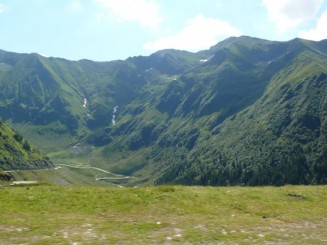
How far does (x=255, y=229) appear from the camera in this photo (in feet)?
74.5

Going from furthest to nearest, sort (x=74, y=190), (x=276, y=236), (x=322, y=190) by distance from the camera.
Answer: (x=322, y=190), (x=74, y=190), (x=276, y=236)

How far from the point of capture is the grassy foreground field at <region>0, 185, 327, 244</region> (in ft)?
67.0

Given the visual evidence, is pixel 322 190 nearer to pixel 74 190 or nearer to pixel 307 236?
pixel 307 236

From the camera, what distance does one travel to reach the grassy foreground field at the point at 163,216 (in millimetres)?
20422

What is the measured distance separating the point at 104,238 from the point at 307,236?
444 inches

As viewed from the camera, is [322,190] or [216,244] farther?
[322,190]

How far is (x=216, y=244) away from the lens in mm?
19359

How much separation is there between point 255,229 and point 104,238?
353 inches

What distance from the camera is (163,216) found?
25.7 metres

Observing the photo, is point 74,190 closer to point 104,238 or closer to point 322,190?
point 104,238

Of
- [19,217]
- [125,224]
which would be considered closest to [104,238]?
[125,224]

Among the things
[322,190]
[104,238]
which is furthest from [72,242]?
[322,190]

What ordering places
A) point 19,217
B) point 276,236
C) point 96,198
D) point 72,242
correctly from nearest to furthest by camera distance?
point 72,242, point 276,236, point 19,217, point 96,198

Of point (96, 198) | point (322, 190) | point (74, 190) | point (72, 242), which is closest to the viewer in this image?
point (72, 242)
